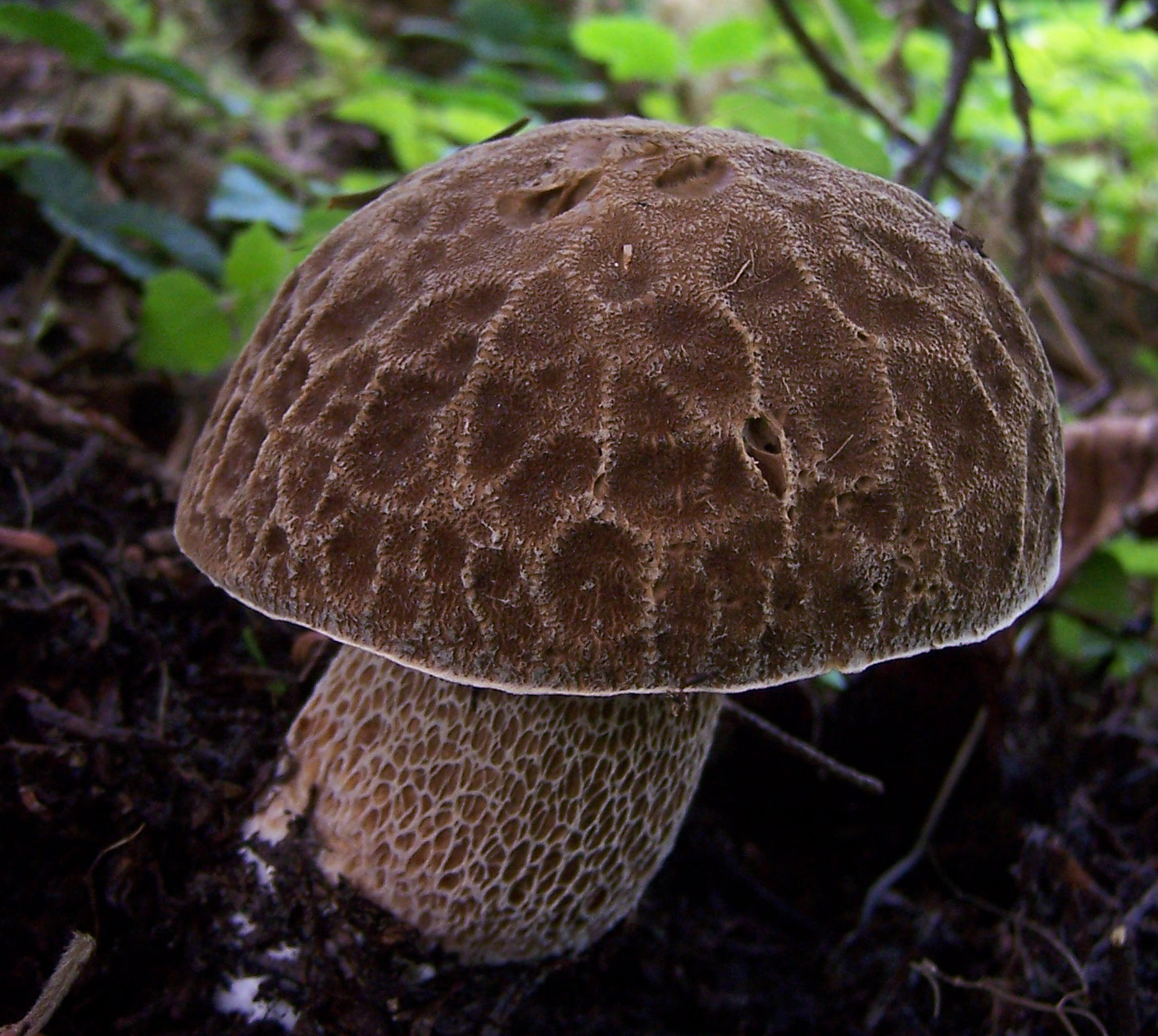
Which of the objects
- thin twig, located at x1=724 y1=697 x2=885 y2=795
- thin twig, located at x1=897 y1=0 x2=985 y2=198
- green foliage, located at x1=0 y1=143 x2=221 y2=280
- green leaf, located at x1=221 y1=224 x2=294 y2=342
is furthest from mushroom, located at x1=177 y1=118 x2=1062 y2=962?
green foliage, located at x1=0 y1=143 x2=221 y2=280

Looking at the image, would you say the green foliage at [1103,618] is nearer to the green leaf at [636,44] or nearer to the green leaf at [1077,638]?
the green leaf at [1077,638]

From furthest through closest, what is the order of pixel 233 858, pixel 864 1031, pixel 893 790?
pixel 893 790
pixel 864 1031
pixel 233 858

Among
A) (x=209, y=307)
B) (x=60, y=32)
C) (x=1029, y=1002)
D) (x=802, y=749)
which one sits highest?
(x=60, y=32)

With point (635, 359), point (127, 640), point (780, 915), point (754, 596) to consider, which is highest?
point (635, 359)

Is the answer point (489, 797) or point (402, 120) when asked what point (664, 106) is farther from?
point (489, 797)

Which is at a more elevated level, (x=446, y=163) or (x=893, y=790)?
(x=446, y=163)

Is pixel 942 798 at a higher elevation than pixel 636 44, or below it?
below

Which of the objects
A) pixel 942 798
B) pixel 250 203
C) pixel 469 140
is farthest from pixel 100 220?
pixel 942 798

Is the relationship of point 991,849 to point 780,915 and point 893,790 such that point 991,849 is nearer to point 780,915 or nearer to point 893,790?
point 893,790

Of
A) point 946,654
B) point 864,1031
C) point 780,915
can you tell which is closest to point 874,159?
point 946,654
